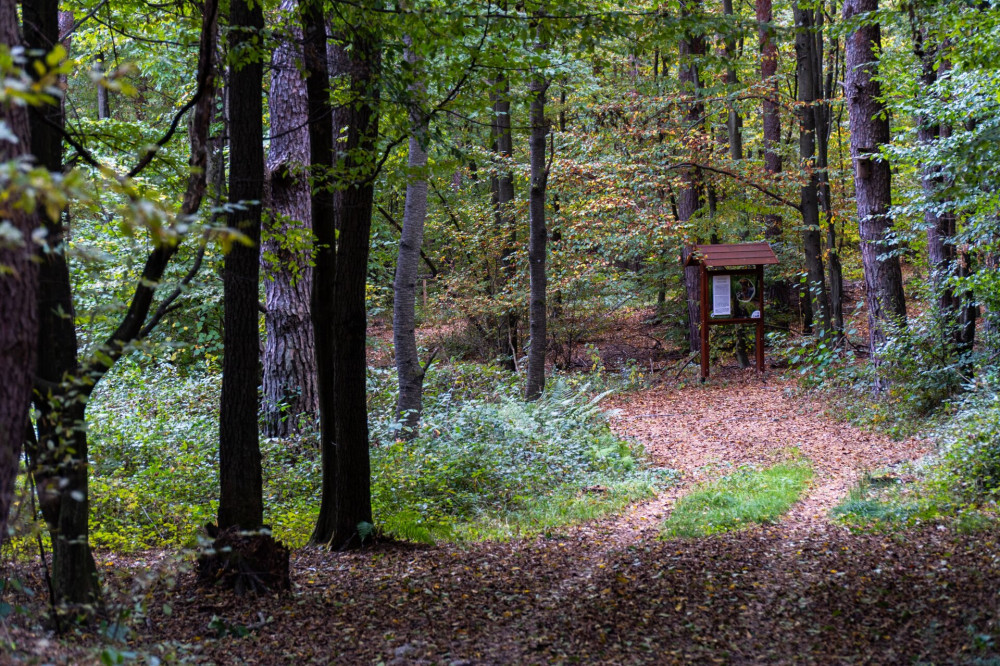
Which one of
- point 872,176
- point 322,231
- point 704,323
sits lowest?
point 704,323

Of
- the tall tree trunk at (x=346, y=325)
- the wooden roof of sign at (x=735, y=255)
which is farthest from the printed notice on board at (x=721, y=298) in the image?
the tall tree trunk at (x=346, y=325)

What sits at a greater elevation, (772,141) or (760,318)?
(772,141)

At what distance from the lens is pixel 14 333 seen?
86.3 inches

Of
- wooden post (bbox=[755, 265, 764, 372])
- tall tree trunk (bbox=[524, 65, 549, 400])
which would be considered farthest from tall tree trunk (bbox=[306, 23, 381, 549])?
wooden post (bbox=[755, 265, 764, 372])

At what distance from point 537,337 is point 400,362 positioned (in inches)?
121

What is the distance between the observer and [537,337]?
43.4ft

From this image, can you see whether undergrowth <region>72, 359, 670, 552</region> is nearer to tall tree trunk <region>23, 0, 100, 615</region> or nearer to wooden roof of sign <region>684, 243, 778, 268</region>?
tall tree trunk <region>23, 0, 100, 615</region>

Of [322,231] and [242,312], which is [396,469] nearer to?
[322,231]

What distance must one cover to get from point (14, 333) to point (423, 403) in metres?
10.4

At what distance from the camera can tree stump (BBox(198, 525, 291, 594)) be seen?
5.04 metres

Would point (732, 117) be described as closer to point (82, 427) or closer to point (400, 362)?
point (400, 362)

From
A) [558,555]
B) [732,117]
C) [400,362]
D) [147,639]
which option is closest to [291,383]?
[400,362]

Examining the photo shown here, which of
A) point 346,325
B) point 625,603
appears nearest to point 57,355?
point 346,325

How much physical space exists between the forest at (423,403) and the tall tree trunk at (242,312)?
0.02 metres
